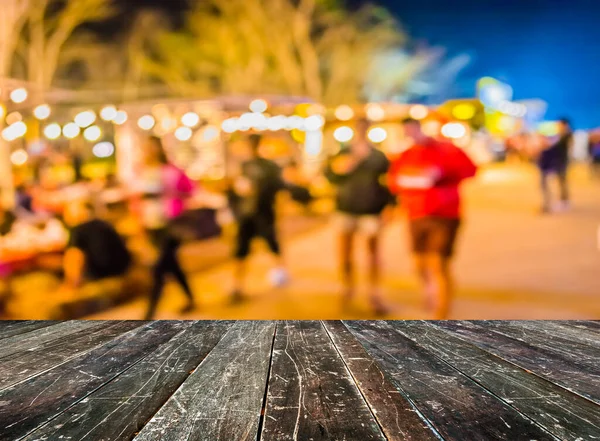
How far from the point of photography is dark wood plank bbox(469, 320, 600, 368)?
2322 mm

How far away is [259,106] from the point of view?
3.54 meters

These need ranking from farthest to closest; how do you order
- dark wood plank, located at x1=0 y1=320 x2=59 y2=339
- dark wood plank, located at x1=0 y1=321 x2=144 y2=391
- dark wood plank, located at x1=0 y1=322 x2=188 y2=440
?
1. dark wood plank, located at x1=0 y1=320 x2=59 y2=339
2. dark wood plank, located at x1=0 y1=321 x2=144 y2=391
3. dark wood plank, located at x1=0 y1=322 x2=188 y2=440

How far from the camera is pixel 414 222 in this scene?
329cm

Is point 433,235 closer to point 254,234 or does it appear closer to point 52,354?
point 254,234

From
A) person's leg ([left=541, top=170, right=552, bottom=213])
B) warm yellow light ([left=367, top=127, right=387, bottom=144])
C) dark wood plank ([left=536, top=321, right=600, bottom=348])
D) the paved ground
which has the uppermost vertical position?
warm yellow light ([left=367, top=127, right=387, bottom=144])

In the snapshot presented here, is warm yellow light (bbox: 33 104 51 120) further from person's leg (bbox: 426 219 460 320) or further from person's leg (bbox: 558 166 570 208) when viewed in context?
person's leg (bbox: 558 166 570 208)

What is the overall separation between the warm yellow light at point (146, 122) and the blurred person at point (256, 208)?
2.25 feet

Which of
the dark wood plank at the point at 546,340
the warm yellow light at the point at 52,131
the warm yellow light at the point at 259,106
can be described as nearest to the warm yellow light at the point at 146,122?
the warm yellow light at the point at 52,131

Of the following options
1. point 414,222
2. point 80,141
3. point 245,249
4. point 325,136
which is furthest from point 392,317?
point 80,141

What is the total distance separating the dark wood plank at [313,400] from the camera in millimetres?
1460

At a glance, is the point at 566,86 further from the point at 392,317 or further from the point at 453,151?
the point at 392,317

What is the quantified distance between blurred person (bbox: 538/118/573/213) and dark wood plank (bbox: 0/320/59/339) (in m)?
3.22

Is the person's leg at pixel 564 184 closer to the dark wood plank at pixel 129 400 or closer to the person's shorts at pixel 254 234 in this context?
the person's shorts at pixel 254 234

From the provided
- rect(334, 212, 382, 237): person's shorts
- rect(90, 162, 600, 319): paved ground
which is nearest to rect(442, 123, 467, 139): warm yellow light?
rect(90, 162, 600, 319): paved ground
